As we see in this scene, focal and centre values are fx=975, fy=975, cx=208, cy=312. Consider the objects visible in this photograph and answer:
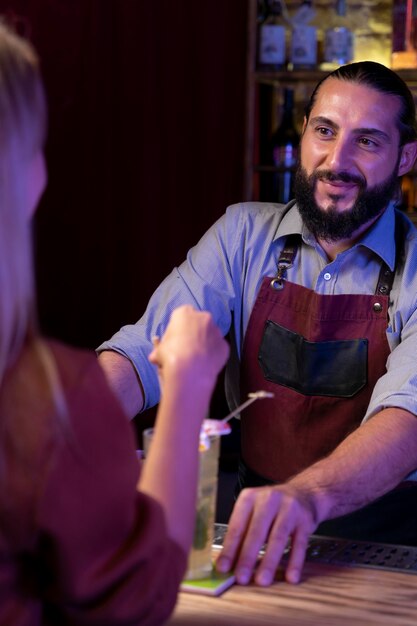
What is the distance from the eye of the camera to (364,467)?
5.37ft

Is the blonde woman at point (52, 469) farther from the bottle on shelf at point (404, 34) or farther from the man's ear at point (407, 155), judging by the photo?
the bottle on shelf at point (404, 34)

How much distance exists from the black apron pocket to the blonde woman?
1.18 metres

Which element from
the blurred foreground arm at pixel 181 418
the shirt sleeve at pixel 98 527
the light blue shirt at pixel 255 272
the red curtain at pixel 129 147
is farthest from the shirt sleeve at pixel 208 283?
the red curtain at pixel 129 147

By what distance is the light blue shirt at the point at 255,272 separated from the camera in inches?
83.3

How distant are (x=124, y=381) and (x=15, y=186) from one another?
3.83 feet

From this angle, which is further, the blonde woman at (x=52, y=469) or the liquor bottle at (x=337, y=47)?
the liquor bottle at (x=337, y=47)

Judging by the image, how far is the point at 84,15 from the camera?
3812 millimetres

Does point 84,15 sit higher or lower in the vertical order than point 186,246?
higher

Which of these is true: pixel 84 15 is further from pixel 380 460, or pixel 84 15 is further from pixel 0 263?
pixel 0 263

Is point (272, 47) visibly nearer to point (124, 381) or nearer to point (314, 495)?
point (124, 381)

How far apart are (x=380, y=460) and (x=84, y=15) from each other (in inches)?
106

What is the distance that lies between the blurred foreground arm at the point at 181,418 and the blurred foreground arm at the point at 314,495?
34cm

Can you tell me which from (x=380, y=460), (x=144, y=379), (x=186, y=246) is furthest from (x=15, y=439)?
(x=186, y=246)

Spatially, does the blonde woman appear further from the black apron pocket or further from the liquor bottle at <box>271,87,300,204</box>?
the liquor bottle at <box>271,87,300,204</box>
